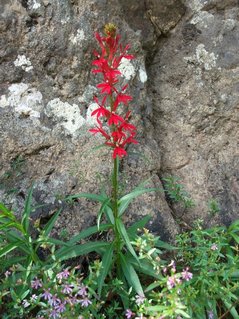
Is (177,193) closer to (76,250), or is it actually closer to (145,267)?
(145,267)

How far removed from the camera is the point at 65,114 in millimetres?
2938

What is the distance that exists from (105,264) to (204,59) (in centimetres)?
185

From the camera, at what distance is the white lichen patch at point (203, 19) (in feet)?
11.0

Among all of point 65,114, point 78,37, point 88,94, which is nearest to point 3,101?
point 65,114

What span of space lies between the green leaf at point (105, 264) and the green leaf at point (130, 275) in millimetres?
87

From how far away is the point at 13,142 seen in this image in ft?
9.25

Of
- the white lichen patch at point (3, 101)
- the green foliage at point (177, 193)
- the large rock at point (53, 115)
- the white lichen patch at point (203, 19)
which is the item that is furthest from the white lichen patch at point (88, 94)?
the white lichen patch at point (203, 19)

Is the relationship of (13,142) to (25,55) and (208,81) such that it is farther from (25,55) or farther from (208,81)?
(208,81)

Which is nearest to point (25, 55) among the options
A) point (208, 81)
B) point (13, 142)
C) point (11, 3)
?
point (11, 3)

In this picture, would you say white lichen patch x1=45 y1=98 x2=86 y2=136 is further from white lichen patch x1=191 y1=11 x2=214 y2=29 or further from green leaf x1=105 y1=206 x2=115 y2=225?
white lichen patch x1=191 y1=11 x2=214 y2=29

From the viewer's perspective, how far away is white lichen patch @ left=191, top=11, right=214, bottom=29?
336 centimetres

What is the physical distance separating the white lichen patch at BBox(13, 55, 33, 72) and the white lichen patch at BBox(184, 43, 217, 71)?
1205mm

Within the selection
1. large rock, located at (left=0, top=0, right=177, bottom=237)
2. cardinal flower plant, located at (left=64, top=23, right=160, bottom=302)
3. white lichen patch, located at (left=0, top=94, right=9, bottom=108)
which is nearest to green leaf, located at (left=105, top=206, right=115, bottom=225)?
cardinal flower plant, located at (left=64, top=23, right=160, bottom=302)

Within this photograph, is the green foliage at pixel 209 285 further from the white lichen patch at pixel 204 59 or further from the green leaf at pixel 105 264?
the white lichen patch at pixel 204 59
